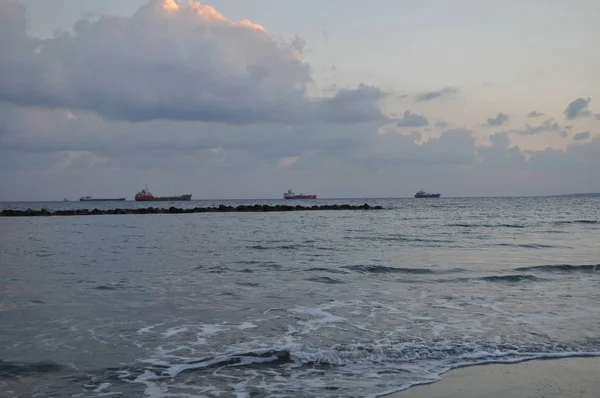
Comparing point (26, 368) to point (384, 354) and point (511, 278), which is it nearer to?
point (384, 354)

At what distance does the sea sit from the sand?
306 millimetres

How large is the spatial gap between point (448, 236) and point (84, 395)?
31.3 metres

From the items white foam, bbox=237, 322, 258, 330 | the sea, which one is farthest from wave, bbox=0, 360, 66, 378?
white foam, bbox=237, 322, 258, 330

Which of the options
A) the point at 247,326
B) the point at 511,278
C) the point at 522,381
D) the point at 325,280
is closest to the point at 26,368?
the point at 247,326

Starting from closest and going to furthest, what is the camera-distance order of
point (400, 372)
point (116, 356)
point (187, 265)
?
point (400, 372) < point (116, 356) < point (187, 265)

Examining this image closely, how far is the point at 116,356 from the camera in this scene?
8.55 metres

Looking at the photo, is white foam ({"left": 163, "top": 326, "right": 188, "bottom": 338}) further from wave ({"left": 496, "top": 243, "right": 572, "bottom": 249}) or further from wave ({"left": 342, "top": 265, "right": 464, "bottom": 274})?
wave ({"left": 496, "top": 243, "right": 572, "bottom": 249})

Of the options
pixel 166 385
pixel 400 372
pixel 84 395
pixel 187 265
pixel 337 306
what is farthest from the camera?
pixel 187 265

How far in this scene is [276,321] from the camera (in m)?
11.0

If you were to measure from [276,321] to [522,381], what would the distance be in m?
5.44

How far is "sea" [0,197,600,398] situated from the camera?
755cm

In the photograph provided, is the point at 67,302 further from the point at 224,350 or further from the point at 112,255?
the point at 112,255

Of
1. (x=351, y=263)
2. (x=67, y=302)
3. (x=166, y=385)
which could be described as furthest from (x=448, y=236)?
(x=166, y=385)

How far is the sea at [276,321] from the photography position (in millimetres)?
7551
